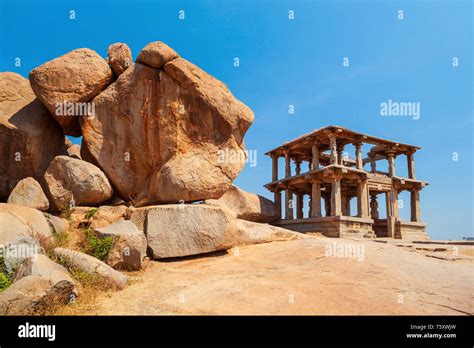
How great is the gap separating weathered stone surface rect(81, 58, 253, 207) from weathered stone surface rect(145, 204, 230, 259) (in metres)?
1.03

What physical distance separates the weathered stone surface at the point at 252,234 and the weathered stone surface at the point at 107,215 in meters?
2.85

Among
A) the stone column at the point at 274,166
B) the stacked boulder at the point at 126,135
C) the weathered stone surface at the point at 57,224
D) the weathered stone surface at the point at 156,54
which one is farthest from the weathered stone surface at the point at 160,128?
the stone column at the point at 274,166

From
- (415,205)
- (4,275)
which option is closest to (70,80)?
(4,275)

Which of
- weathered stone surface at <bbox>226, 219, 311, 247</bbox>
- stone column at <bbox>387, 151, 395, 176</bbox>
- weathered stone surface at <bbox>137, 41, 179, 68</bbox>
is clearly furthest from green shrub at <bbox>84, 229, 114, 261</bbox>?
stone column at <bbox>387, 151, 395, 176</bbox>

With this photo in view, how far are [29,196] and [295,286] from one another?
6.68 metres

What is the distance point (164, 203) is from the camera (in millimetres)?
8938

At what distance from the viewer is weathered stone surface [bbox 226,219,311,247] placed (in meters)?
8.88

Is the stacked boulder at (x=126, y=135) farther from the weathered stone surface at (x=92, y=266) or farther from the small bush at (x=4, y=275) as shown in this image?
the small bush at (x=4, y=275)

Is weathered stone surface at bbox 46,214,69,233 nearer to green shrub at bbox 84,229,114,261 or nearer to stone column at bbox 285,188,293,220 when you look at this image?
green shrub at bbox 84,229,114,261

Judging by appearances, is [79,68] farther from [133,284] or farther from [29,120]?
[133,284]

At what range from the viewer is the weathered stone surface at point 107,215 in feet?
26.1

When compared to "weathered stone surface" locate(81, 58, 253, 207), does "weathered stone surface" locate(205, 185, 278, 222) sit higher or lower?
lower

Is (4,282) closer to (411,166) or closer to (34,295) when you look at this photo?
(34,295)

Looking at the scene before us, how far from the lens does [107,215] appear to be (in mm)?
8438
